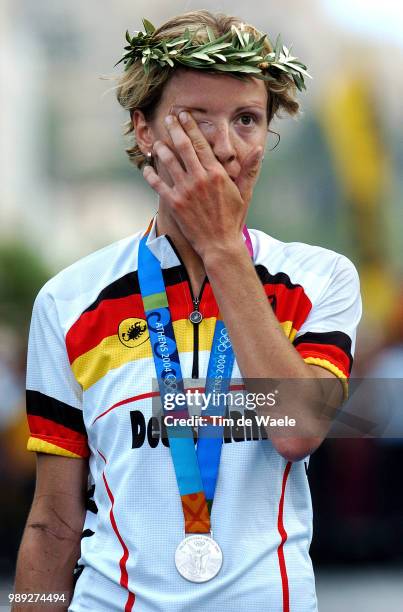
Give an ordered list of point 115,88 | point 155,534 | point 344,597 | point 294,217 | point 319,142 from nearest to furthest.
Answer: point 155,534 → point 115,88 → point 344,597 → point 319,142 → point 294,217

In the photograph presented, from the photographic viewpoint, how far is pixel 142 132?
2.96 metres

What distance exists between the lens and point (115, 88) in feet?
10.0

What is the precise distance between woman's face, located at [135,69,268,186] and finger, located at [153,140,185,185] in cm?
4

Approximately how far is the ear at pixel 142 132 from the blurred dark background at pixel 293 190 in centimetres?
44

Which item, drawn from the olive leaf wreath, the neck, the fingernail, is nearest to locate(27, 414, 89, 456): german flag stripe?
the neck

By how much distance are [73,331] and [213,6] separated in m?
1.15

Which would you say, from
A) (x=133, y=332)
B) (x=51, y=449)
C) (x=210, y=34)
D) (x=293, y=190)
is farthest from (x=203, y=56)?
(x=293, y=190)

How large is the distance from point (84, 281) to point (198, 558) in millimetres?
835

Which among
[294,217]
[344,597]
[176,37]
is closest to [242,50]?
[176,37]

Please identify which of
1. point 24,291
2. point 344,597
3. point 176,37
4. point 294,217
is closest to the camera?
point 176,37

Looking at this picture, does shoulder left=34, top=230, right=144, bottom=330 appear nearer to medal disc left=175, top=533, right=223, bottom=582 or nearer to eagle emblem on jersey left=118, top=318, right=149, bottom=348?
eagle emblem on jersey left=118, top=318, right=149, bottom=348

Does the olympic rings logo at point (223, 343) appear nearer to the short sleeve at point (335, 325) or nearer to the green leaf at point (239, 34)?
the short sleeve at point (335, 325)

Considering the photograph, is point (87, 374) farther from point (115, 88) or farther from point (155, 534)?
point (115, 88)

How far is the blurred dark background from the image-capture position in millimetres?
7508
